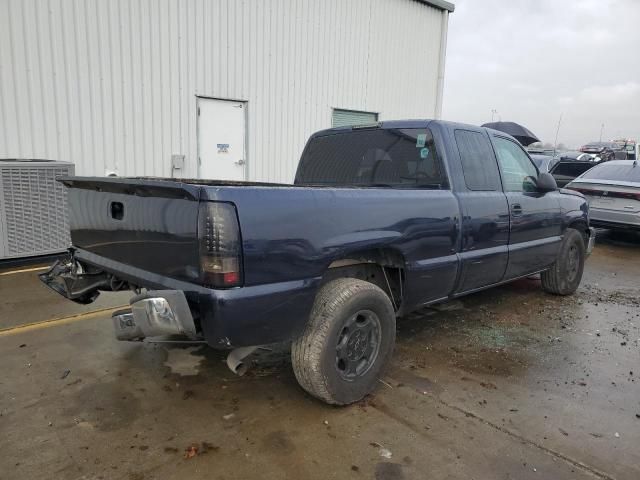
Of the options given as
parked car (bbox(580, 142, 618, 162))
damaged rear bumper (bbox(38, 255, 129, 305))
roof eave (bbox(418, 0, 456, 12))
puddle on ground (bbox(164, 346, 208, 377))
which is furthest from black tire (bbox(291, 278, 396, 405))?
parked car (bbox(580, 142, 618, 162))

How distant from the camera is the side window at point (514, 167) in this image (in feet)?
14.7

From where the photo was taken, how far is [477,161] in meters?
4.14

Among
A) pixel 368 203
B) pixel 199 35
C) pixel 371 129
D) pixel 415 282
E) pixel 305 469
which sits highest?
pixel 199 35

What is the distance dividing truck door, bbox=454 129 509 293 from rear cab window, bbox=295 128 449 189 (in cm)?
30

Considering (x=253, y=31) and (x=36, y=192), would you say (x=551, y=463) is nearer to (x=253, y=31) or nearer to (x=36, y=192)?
(x=36, y=192)

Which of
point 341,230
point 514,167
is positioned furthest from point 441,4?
point 341,230

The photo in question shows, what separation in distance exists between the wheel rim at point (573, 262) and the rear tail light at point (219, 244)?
4.60 metres

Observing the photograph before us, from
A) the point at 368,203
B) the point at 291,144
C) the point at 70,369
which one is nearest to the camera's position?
the point at 368,203

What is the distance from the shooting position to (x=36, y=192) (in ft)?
20.1

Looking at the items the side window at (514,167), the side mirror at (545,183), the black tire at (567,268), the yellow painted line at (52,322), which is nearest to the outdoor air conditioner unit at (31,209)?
the yellow painted line at (52,322)

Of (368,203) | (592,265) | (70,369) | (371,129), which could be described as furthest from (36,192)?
(592,265)

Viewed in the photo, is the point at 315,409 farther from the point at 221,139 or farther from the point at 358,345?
the point at 221,139

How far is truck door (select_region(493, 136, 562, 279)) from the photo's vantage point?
446 cm

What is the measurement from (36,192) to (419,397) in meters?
5.41
